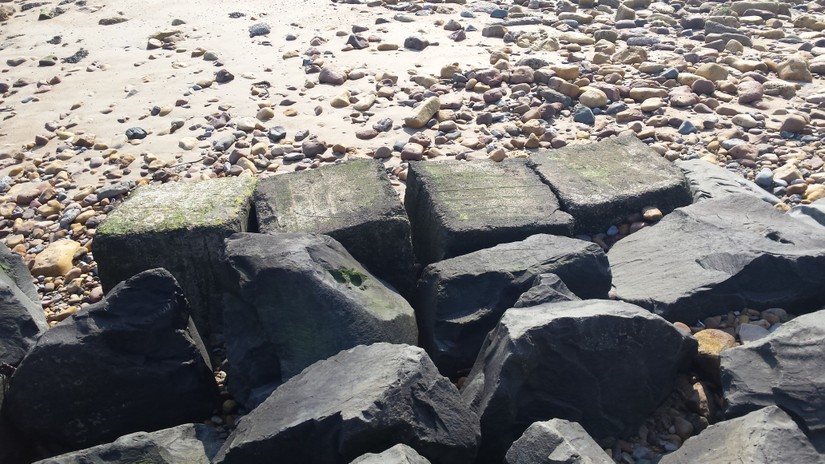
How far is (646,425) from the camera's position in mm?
3275

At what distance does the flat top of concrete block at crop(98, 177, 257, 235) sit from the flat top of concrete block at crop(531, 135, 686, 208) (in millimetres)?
1677

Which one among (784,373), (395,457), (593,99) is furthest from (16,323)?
(593,99)

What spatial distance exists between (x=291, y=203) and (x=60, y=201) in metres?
2.17

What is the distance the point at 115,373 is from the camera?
3342 mm

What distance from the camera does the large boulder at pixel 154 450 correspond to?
115 inches

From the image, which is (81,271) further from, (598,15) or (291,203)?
(598,15)

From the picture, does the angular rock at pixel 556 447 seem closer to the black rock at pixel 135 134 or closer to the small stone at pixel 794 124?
the small stone at pixel 794 124

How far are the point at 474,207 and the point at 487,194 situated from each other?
19 cm

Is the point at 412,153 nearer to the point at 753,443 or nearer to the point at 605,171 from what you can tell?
the point at 605,171

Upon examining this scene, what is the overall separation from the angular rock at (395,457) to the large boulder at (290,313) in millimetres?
729

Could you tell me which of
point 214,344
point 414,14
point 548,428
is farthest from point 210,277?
point 414,14

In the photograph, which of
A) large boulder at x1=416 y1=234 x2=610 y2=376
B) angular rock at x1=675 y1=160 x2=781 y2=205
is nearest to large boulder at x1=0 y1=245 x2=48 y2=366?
large boulder at x1=416 y1=234 x2=610 y2=376

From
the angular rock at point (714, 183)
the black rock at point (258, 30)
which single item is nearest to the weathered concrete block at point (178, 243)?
the angular rock at point (714, 183)

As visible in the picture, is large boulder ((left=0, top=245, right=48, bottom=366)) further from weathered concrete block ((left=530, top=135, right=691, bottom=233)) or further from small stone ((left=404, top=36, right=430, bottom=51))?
small stone ((left=404, top=36, right=430, bottom=51))
